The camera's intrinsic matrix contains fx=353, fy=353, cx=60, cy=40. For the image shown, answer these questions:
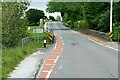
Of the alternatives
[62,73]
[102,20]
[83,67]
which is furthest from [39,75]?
[102,20]

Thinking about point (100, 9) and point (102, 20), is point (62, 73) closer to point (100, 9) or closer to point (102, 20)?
point (102, 20)

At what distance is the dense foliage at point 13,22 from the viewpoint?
85.7ft

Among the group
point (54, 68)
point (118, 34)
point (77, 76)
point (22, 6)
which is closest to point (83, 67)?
point (54, 68)

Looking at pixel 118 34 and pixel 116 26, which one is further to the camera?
pixel 116 26

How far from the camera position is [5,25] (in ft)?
85.9

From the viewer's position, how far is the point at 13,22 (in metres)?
27.6

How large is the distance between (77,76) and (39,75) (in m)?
1.53

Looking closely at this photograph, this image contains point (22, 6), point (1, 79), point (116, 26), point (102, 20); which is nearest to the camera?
point (1, 79)

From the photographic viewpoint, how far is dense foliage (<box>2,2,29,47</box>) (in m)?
26.1

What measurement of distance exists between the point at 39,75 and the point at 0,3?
41.6 feet

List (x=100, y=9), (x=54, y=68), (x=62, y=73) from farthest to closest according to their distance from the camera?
(x=100, y=9), (x=54, y=68), (x=62, y=73)

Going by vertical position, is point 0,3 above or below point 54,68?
above

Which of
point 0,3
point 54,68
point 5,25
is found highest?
point 0,3

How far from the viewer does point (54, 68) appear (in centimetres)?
1641
